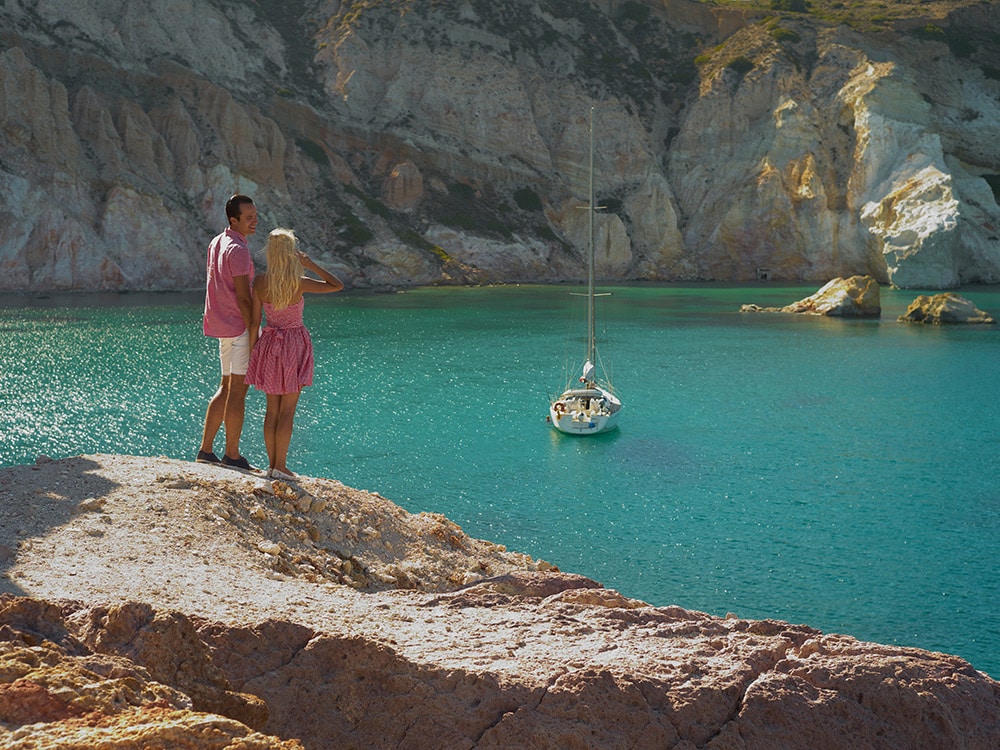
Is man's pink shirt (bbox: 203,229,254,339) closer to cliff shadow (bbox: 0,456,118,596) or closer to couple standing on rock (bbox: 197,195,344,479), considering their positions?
couple standing on rock (bbox: 197,195,344,479)

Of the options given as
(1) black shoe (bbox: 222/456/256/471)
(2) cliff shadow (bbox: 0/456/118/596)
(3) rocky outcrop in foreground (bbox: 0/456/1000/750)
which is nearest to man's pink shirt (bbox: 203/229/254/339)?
(1) black shoe (bbox: 222/456/256/471)

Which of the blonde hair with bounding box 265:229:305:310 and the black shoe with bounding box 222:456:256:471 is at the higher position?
the blonde hair with bounding box 265:229:305:310

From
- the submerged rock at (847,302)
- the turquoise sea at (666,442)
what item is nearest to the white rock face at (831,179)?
the submerged rock at (847,302)

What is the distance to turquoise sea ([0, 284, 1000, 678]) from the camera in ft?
49.1

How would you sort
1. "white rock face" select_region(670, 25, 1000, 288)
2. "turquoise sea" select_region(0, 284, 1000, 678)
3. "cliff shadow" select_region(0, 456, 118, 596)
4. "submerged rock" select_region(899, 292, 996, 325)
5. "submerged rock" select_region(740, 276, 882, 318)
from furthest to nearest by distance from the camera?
"white rock face" select_region(670, 25, 1000, 288)
"submerged rock" select_region(740, 276, 882, 318)
"submerged rock" select_region(899, 292, 996, 325)
"turquoise sea" select_region(0, 284, 1000, 678)
"cliff shadow" select_region(0, 456, 118, 596)

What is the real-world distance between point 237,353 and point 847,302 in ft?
170

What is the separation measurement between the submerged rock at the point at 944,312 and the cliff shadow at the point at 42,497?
50.7 m

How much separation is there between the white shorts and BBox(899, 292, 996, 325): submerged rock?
49.4 metres

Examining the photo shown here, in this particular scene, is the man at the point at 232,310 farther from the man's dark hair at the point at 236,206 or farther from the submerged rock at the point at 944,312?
the submerged rock at the point at 944,312

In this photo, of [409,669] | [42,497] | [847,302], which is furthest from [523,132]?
[409,669]

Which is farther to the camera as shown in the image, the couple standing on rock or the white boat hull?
the white boat hull

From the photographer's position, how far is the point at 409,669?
5.12 meters

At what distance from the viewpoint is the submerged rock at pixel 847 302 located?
185ft

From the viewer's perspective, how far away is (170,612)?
4.87 metres
